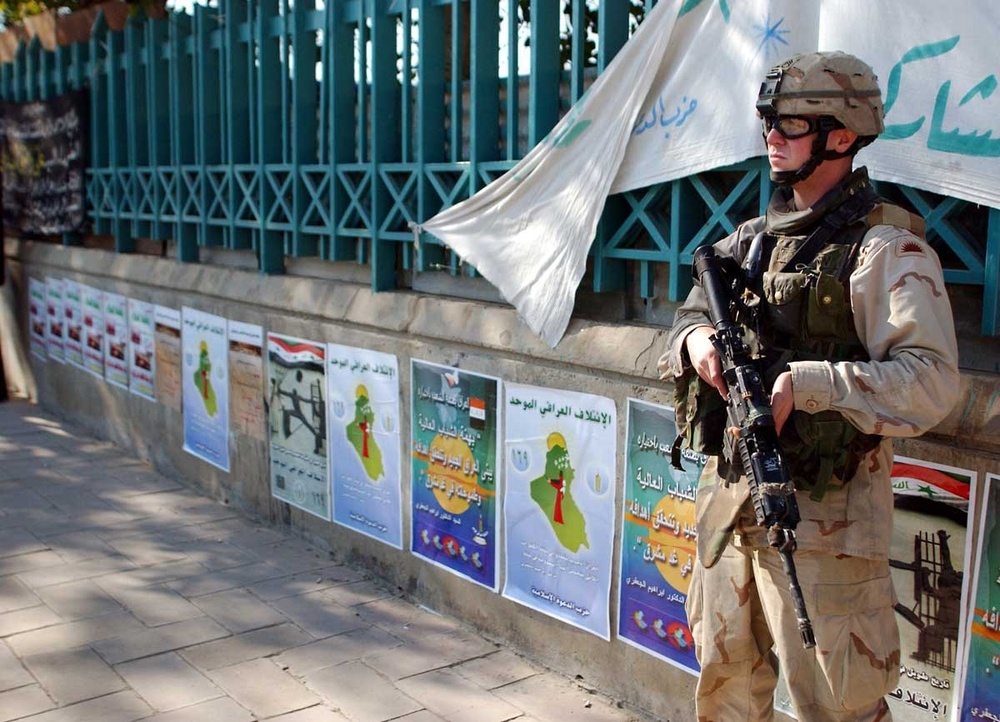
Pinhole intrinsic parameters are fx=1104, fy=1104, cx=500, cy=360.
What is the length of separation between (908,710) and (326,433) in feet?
11.0

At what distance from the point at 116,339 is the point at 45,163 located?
222cm

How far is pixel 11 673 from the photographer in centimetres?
433

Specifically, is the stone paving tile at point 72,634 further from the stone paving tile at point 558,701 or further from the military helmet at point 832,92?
the military helmet at point 832,92

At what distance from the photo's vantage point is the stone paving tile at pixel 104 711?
3.95 metres

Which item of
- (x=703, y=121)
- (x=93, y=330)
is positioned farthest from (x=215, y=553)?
(x=703, y=121)

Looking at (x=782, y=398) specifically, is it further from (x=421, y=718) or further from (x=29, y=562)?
(x=29, y=562)

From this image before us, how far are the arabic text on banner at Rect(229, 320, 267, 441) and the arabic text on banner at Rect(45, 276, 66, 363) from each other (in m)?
3.30

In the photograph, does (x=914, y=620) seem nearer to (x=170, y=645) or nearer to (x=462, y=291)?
(x=462, y=291)

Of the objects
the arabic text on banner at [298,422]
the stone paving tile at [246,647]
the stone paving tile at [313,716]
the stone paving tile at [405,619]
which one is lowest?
the stone paving tile at [405,619]

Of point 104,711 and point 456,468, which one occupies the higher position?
point 456,468

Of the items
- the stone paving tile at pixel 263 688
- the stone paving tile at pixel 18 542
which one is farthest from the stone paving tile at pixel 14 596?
the stone paving tile at pixel 263 688

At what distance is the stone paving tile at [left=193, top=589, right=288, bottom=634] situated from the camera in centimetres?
488

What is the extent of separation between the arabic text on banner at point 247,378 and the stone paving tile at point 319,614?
4.57ft

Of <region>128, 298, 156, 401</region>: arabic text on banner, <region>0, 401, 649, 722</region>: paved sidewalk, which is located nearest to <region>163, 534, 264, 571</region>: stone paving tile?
<region>0, 401, 649, 722</region>: paved sidewalk
